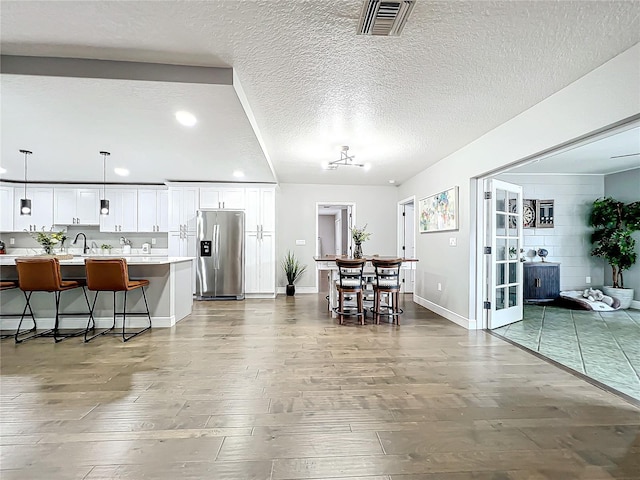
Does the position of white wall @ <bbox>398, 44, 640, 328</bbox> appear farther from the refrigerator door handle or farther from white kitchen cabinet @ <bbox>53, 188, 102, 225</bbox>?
white kitchen cabinet @ <bbox>53, 188, 102, 225</bbox>

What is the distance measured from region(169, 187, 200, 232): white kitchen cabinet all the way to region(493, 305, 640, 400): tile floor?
559 centimetres

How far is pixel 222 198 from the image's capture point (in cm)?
609

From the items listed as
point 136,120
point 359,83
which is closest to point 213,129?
point 136,120

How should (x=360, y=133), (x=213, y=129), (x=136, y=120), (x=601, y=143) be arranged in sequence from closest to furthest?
(x=136, y=120), (x=213, y=129), (x=360, y=133), (x=601, y=143)

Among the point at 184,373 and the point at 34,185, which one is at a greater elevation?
the point at 34,185

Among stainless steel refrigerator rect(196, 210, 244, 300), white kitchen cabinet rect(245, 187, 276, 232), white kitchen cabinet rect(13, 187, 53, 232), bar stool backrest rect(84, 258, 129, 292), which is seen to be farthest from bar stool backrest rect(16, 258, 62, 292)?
white kitchen cabinet rect(13, 187, 53, 232)

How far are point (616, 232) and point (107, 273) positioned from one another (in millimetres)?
7806

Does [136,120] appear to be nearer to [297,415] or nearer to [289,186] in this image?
[297,415]

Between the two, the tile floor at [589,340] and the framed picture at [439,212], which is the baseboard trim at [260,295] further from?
the tile floor at [589,340]

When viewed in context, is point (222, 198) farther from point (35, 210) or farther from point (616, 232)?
point (616, 232)

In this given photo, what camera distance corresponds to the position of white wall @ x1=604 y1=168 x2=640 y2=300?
523 centimetres

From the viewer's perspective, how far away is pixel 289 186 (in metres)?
6.83

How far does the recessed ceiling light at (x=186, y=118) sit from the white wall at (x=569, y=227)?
5.61 metres

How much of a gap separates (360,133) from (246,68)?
1702mm
